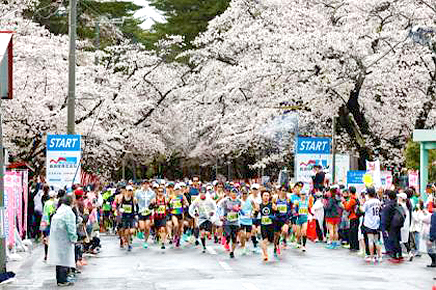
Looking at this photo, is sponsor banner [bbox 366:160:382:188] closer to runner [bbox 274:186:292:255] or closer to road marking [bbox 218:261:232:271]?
runner [bbox 274:186:292:255]

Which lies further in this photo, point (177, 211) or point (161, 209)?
point (177, 211)

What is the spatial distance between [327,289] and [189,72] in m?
35.7

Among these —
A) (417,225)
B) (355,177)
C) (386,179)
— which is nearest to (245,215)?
(417,225)

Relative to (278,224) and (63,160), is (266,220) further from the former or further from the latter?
(63,160)

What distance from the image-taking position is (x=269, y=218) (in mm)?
21578

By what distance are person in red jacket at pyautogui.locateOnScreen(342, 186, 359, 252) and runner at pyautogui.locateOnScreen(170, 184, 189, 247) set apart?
187 inches

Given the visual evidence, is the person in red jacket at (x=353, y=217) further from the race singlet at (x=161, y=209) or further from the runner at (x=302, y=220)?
the race singlet at (x=161, y=209)

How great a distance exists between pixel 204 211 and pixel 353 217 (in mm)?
4017

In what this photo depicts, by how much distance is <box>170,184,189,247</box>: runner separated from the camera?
25.1 m

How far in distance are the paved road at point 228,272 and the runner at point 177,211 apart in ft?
5.54

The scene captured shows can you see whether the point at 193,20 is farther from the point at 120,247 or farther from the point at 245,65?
the point at 120,247

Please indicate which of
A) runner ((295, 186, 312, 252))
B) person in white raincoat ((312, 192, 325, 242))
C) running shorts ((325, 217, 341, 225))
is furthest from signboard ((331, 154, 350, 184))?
runner ((295, 186, 312, 252))

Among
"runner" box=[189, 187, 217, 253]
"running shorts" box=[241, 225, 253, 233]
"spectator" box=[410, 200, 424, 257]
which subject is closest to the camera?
"spectator" box=[410, 200, 424, 257]

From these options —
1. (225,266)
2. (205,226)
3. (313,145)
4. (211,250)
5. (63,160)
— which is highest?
(313,145)
